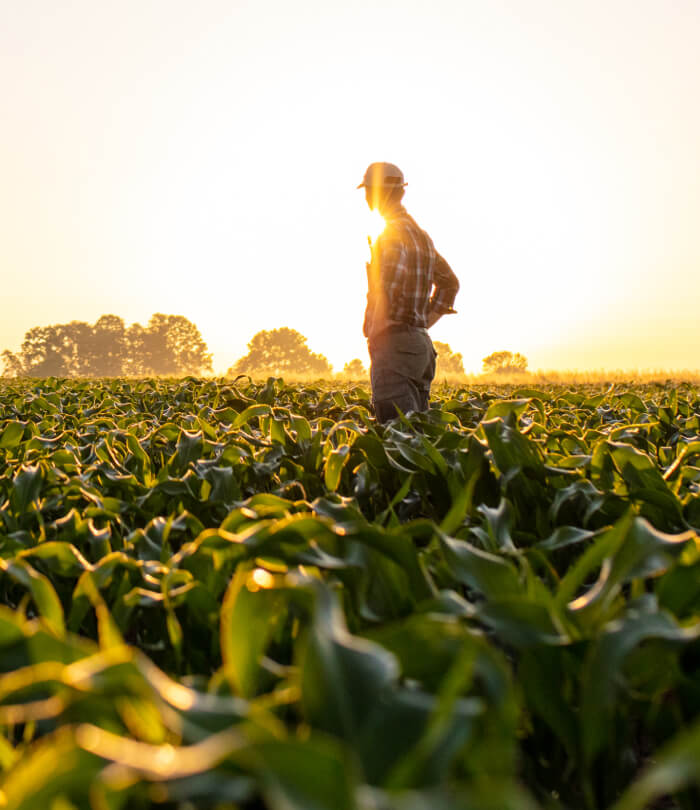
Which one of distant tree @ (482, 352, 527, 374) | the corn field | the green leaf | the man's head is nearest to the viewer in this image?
the corn field

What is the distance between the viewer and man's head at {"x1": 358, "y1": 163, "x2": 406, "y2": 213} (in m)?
5.28

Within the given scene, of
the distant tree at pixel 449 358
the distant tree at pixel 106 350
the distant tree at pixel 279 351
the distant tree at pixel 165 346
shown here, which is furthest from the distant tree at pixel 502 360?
the distant tree at pixel 106 350

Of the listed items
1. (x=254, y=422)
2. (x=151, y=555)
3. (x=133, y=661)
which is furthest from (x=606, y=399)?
(x=133, y=661)

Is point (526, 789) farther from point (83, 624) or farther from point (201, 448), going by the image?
point (201, 448)

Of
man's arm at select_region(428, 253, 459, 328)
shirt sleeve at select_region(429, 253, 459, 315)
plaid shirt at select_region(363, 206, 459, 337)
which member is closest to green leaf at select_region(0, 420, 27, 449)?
plaid shirt at select_region(363, 206, 459, 337)

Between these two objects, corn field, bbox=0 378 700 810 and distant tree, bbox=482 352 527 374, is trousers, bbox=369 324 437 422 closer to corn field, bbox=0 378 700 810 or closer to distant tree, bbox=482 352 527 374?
corn field, bbox=0 378 700 810

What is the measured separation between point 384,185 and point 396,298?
1074mm

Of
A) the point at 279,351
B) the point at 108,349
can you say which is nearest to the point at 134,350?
the point at 108,349

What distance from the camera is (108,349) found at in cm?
9619

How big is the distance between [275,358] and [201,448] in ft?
328

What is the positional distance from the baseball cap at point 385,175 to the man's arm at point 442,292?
0.88 metres

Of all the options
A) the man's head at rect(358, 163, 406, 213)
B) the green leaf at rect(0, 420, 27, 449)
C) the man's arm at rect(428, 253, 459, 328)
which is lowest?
the green leaf at rect(0, 420, 27, 449)

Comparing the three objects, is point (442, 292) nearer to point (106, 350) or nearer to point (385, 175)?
point (385, 175)

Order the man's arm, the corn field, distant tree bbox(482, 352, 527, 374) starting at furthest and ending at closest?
distant tree bbox(482, 352, 527, 374)
the man's arm
the corn field
